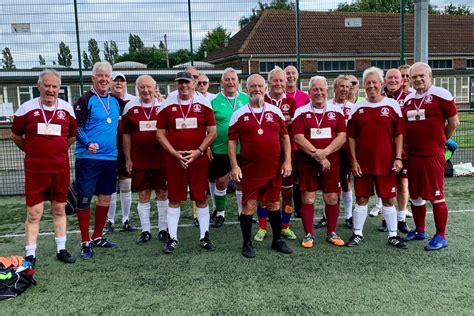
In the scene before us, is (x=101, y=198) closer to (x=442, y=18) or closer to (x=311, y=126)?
(x=311, y=126)

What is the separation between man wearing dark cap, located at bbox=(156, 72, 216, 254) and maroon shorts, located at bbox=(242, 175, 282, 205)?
1.62ft

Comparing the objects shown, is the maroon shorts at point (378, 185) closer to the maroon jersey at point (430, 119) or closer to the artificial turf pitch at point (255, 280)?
the maroon jersey at point (430, 119)

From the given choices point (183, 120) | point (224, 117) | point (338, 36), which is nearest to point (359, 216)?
point (224, 117)

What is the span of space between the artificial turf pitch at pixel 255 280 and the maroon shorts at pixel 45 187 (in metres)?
0.71

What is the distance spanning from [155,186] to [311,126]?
1.93m

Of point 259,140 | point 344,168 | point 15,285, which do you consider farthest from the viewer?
point 344,168

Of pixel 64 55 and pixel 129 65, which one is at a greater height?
pixel 64 55

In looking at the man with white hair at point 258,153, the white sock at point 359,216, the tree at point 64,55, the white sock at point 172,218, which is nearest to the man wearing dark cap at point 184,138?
the white sock at point 172,218

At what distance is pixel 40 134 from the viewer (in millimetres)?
4047

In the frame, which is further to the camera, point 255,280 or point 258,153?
point 258,153

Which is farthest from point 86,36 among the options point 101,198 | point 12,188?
Result: point 101,198

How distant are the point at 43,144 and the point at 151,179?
51.6 inches

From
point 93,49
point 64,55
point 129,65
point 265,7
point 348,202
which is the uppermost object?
point 265,7

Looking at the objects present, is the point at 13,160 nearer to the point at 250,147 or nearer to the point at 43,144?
the point at 43,144
